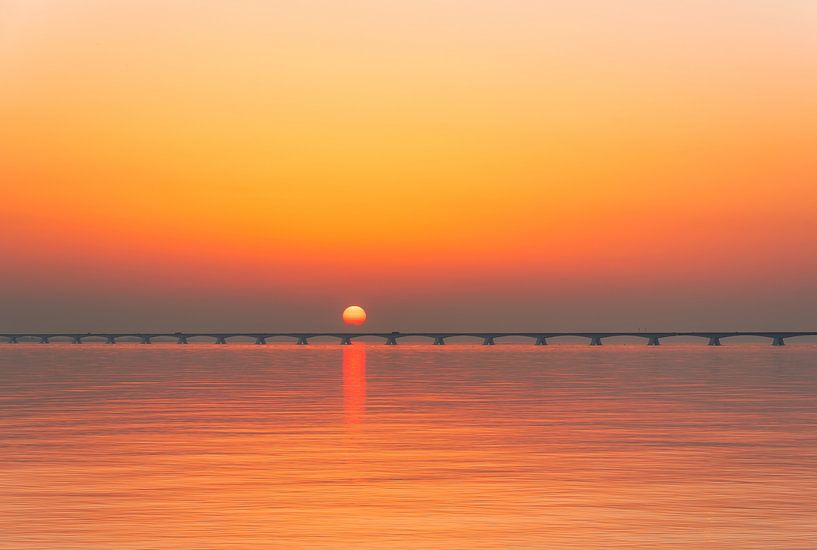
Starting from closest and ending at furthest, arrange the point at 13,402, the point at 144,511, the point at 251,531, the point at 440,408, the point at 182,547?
the point at 182,547 → the point at 251,531 → the point at 144,511 → the point at 440,408 → the point at 13,402

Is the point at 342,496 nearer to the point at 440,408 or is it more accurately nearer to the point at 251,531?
the point at 251,531

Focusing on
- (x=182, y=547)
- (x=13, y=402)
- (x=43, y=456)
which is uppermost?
(x=13, y=402)

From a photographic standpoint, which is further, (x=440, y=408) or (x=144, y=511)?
(x=440, y=408)

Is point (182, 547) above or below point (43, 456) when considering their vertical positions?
below

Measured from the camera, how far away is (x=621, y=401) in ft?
226

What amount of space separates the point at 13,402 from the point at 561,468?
42.0m

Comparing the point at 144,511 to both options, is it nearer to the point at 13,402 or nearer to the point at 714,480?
the point at 714,480

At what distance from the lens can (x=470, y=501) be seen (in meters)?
27.8

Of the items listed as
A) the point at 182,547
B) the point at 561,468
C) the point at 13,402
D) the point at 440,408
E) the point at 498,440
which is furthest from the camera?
the point at 13,402

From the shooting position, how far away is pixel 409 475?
107 ft

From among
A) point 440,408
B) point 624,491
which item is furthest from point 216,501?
point 440,408

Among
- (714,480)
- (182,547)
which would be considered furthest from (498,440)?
(182,547)

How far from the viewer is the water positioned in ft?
77.6

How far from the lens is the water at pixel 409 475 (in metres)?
23.6
